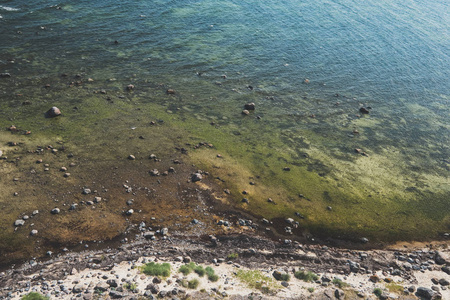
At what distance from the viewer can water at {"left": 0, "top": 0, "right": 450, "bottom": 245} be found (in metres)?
26.8

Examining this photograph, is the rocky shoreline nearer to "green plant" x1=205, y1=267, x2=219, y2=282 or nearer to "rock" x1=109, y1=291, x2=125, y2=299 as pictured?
"rock" x1=109, y1=291, x2=125, y2=299

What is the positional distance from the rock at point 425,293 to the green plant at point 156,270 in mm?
12498

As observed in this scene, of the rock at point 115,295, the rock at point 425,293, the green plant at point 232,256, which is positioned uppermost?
the rock at point 425,293

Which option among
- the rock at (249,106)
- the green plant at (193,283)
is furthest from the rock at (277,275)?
the rock at (249,106)

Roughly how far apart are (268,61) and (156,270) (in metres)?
31.0

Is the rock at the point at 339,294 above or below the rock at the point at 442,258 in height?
above

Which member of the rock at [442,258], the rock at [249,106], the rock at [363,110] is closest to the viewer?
the rock at [442,258]

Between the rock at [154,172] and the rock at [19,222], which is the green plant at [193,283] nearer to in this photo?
the rock at [154,172]

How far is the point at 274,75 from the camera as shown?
37.4m

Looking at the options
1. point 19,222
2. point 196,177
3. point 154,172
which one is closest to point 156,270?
point 196,177

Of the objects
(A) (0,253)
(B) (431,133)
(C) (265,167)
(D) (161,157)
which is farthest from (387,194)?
(A) (0,253)

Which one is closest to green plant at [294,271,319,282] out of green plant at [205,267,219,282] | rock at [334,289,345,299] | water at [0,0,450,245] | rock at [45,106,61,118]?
rock at [334,289,345,299]

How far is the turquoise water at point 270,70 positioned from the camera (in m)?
28.1

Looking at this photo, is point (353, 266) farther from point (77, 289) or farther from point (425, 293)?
point (77, 289)
